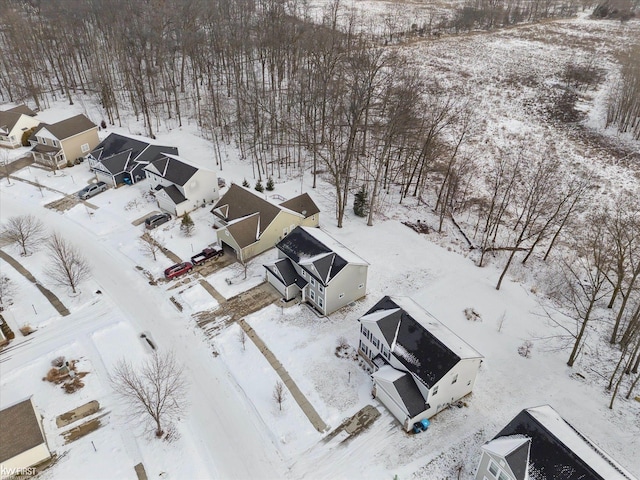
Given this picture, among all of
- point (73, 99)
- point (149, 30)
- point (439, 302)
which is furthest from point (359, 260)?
point (73, 99)

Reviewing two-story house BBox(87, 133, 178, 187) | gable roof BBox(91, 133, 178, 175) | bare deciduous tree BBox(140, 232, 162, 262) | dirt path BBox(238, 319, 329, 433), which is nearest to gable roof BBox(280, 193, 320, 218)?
bare deciduous tree BBox(140, 232, 162, 262)

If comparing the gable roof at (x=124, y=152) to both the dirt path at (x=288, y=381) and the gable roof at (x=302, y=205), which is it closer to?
the gable roof at (x=302, y=205)

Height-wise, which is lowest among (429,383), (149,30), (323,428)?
(323,428)

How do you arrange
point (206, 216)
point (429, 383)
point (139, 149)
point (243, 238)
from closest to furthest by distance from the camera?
1. point (429, 383)
2. point (243, 238)
3. point (206, 216)
4. point (139, 149)

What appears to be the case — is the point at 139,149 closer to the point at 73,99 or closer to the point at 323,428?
the point at 73,99

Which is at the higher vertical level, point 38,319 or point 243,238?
point 243,238

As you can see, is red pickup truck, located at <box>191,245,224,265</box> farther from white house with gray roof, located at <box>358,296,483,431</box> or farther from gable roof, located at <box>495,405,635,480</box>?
gable roof, located at <box>495,405,635,480</box>
